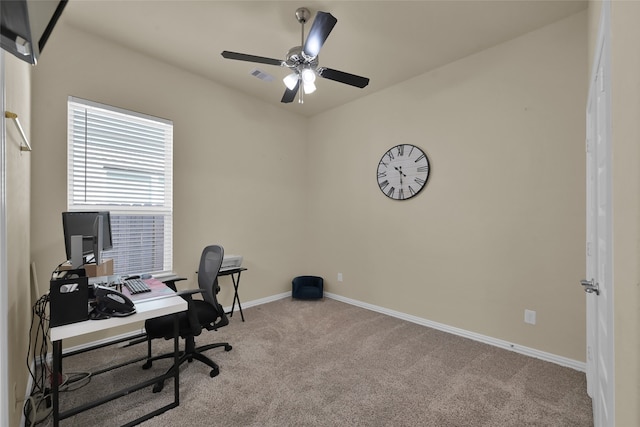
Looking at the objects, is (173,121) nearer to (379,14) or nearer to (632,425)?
(379,14)

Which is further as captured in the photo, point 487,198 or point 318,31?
point 487,198

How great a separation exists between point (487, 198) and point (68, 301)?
3385mm

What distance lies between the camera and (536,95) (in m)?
2.59

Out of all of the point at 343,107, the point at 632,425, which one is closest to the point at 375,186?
the point at 343,107

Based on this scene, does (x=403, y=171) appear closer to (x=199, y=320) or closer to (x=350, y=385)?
(x=350, y=385)

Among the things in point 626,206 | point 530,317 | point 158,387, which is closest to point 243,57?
point 626,206

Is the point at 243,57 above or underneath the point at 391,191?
above

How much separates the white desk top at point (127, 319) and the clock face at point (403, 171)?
267 cm

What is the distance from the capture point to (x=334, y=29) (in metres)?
2.57

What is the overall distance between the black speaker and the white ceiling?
2175 millimetres

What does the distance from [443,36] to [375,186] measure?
1.79 meters

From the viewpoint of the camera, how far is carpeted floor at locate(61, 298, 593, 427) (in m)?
1.82

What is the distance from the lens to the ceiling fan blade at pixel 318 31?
6.02 ft

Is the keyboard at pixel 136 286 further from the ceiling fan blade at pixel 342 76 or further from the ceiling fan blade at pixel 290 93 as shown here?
the ceiling fan blade at pixel 342 76
